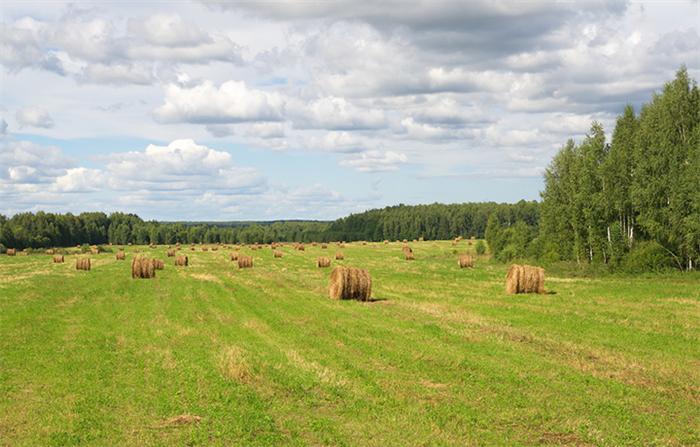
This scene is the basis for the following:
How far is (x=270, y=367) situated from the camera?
12469 mm

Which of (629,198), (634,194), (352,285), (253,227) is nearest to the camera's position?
(352,285)

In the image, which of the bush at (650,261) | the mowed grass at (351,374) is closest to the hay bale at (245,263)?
the mowed grass at (351,374)

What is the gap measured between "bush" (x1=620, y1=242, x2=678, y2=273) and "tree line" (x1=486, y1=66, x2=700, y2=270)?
68 millimetres

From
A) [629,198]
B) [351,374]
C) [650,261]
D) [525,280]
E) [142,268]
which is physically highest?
[629,198]

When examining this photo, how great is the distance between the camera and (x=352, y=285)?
2570cm

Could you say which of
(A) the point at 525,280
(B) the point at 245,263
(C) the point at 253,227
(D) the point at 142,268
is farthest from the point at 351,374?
(C) the point at 253,227

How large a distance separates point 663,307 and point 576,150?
4504cm

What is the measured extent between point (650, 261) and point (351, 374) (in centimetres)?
3644

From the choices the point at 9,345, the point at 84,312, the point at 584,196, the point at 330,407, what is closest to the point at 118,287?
the point at 84,312

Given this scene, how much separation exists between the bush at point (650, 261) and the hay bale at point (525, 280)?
15687 mm

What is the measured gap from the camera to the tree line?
1521 inches

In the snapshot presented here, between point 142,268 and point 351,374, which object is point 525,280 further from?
point 142,268

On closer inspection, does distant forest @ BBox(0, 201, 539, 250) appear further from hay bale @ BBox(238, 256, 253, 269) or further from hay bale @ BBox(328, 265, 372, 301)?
hay bale @ BBox(328, 265, 372, 301)

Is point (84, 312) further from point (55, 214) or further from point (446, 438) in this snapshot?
point (55, 214)
